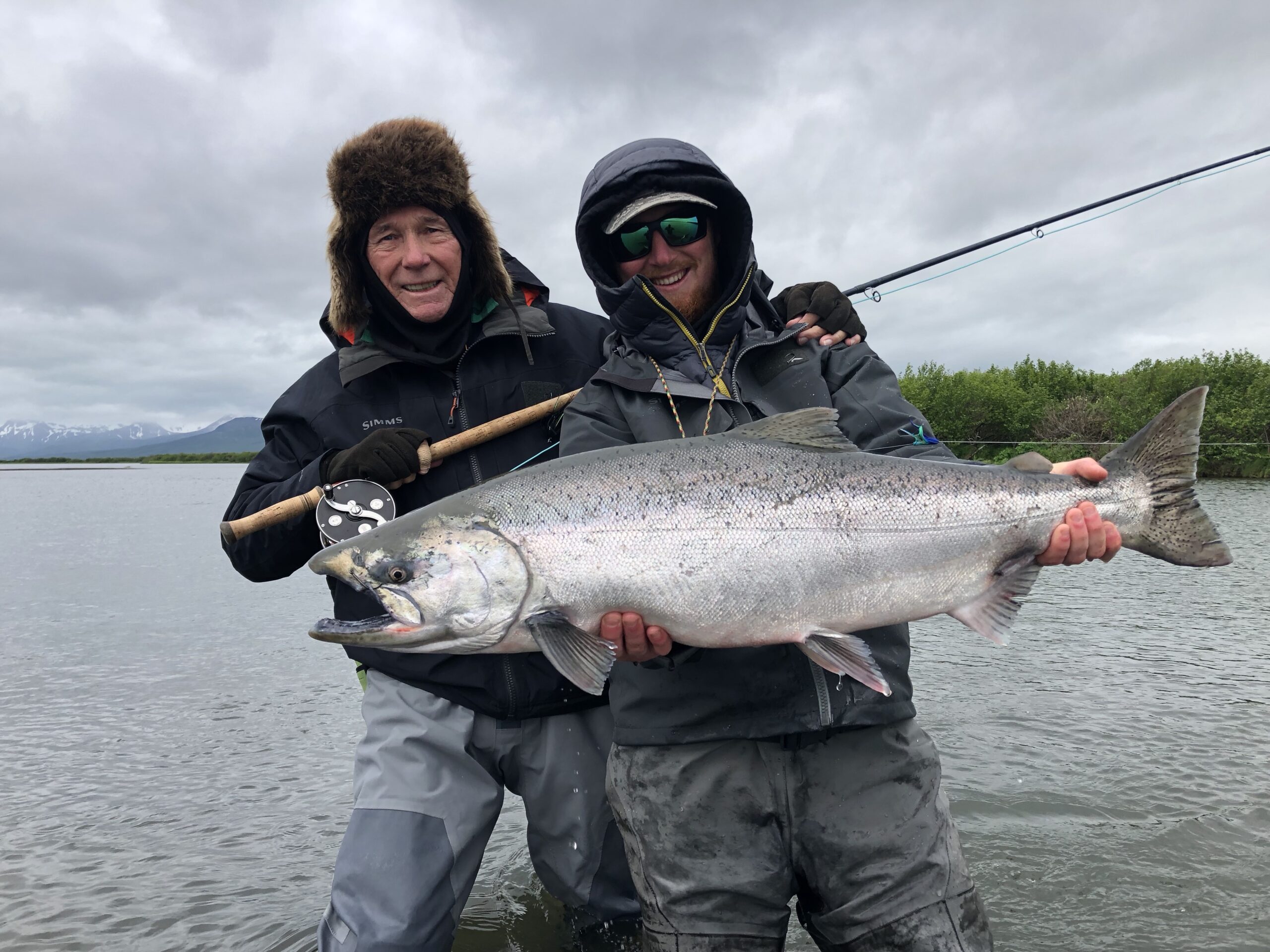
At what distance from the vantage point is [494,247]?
4.54 meters

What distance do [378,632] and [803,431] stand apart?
173 centimetres

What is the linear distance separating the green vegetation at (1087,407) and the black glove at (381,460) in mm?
28339

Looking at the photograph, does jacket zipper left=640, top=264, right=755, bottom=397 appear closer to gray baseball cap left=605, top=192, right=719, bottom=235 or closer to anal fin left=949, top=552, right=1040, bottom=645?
gray baseball cap left=605, top=192, right=719, bottom=235

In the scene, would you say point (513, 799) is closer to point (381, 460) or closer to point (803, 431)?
point (381, 460)

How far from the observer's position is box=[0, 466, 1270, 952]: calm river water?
4.51m

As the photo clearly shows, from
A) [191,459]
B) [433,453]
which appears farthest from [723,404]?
[191,459]

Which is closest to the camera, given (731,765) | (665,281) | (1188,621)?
(731,765)

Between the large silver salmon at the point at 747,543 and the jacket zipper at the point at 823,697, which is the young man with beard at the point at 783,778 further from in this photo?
the large silver salmon at the point at 747,543

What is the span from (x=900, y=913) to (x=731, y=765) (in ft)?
2.42

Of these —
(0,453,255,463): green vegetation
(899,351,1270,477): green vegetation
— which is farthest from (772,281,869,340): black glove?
(0,453,255,463): green vegetation

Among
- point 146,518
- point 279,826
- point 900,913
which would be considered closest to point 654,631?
point 900,913

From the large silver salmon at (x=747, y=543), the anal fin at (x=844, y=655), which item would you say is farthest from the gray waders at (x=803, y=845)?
the large silver salmon at (x=747, y=543)

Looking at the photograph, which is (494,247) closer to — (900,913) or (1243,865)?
(900,913)

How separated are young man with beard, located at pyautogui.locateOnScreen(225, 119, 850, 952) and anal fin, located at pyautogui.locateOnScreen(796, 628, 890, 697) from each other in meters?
1.44
